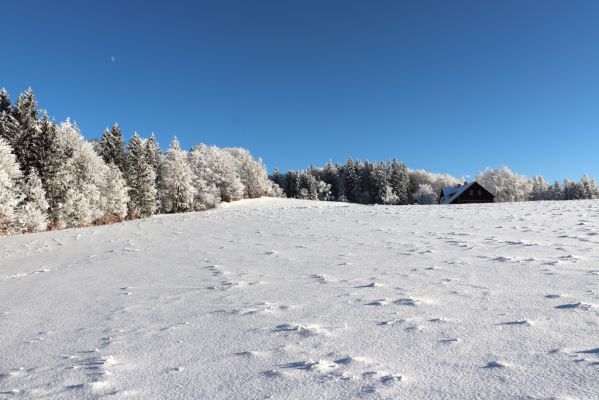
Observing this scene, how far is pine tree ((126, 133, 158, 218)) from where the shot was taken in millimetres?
46094

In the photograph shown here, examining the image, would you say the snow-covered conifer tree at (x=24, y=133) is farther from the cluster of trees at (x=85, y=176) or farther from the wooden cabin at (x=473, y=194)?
the wooden cabin at (x=473, y=194)

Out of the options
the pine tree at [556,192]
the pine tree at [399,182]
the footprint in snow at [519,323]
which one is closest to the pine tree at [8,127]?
the footprint in snow at [519,323]

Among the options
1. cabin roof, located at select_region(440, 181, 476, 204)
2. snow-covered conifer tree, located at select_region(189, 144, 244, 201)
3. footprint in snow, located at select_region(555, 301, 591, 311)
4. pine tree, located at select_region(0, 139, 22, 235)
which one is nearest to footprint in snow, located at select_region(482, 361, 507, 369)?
footprint in snow, located at select_region(555, 301, 591, 311)

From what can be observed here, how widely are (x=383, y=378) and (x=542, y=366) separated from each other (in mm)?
1549

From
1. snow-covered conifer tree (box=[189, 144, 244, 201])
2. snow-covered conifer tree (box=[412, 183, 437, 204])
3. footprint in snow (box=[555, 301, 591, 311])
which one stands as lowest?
footprint in snow (box=[555, 301, 591, 311])

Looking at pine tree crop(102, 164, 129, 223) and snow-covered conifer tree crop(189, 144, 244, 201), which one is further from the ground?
Answer: snow-covered conifer tree crop(189, 144, 244, 201)

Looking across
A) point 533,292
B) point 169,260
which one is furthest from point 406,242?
point 169,260

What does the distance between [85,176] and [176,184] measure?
15068mm

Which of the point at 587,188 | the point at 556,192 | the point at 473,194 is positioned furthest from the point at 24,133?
the point at 556,192

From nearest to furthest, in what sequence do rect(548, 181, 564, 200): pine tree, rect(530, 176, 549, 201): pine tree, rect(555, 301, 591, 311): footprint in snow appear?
rect(555, 301, 591, 311): footprint in snow → rect(530, 176, 549, 201): pine tree → rect(548, 181, 564, 200): pine tree

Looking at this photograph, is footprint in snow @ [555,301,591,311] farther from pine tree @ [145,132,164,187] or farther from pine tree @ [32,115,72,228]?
pine tree @ [145,132,164,187]

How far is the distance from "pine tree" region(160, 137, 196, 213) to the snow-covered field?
41.1 m

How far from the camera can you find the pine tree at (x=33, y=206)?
1060 inches

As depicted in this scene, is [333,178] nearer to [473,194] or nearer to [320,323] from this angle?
[473,194]
